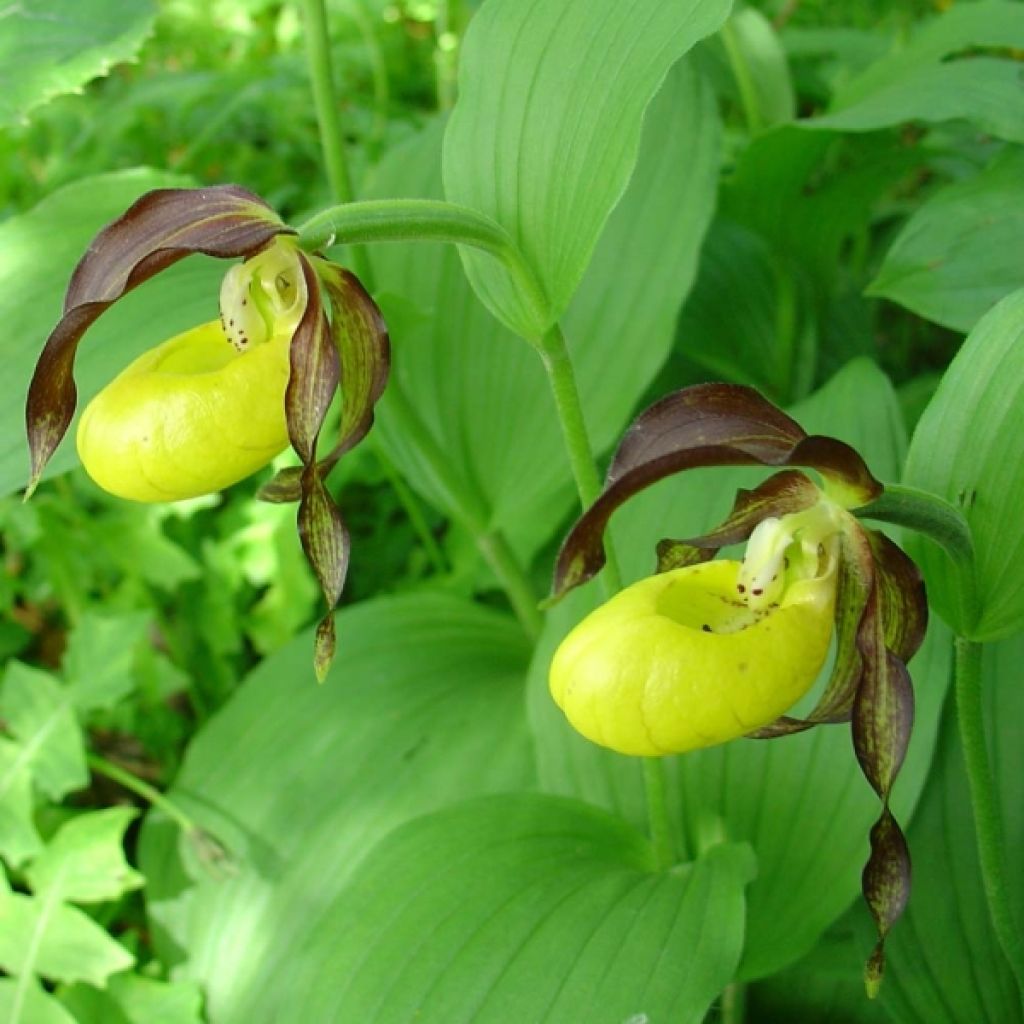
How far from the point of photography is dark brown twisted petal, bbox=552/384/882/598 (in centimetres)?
75

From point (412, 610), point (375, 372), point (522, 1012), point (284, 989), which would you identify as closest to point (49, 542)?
point (412, 610)

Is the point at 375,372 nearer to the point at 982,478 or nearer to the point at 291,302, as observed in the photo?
the point at 291,302

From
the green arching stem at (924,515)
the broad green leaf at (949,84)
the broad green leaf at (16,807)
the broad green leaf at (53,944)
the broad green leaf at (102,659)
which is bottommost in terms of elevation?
the broad green leaf at (53,944)

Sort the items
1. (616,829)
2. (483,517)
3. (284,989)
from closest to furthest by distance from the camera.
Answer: (616,829) < (284,989) < (483,517)

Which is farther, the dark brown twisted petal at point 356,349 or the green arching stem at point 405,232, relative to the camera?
the dark brown twisted petal at point 356,349

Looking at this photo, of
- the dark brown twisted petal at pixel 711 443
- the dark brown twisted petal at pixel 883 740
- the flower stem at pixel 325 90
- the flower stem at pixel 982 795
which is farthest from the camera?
the flower stem at pixel 325 90

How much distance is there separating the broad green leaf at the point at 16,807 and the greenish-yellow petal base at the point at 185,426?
0.59 meters

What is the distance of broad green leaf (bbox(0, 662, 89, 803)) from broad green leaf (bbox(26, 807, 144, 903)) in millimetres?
56

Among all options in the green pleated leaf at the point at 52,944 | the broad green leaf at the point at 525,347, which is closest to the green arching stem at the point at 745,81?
the broad green leaf at the point at 525,347

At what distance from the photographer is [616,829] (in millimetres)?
1248

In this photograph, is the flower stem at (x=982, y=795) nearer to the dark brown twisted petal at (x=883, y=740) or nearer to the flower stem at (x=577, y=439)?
the dark brown twisted petal at (x=883, y=740)

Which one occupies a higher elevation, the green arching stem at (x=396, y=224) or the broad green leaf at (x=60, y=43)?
the broad green leaf at (x=60, y=43)

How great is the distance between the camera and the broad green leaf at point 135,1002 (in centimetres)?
133

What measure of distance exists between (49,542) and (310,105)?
131cm
